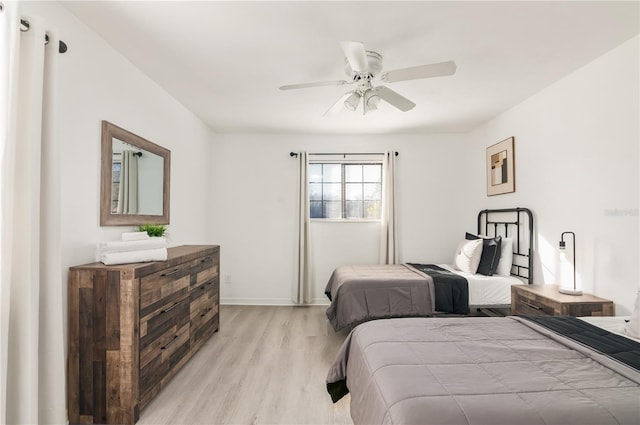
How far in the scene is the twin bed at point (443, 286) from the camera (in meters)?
3.22

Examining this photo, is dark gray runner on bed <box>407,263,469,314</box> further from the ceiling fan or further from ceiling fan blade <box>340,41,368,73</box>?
ceiling fan blade <box>340,41,368,73</box>

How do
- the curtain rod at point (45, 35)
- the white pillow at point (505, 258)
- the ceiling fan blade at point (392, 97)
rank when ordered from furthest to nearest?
the white pillow at point (505, 258)
the ceiling fan blade at point (392, 97)
the curtain rod at point (45, 35)

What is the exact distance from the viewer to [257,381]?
2.50m

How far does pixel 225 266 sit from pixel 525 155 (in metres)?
4.14

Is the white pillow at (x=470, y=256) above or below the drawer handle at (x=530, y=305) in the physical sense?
above

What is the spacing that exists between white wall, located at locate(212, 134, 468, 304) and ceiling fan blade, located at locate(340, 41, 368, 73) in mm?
2740

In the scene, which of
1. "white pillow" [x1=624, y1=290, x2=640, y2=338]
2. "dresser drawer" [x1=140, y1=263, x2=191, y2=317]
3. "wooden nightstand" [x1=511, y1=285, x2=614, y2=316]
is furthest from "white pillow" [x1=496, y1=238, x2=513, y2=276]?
"dresser drawer" [x1=140, y1=263, x2=191, y2=317]

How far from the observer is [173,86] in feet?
10.2

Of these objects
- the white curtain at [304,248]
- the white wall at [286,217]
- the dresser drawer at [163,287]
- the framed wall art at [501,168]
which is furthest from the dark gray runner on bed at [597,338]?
the white curtain at [304,248]

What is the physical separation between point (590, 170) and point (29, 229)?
3.79m

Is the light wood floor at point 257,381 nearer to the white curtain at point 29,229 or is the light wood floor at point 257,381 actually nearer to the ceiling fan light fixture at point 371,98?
the white curtain at point 29,229

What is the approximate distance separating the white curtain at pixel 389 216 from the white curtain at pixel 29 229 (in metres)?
3.75

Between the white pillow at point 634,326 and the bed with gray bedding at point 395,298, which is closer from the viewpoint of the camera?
the white pillow at point 634,326

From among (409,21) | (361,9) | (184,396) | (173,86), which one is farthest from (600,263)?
(173,86)
